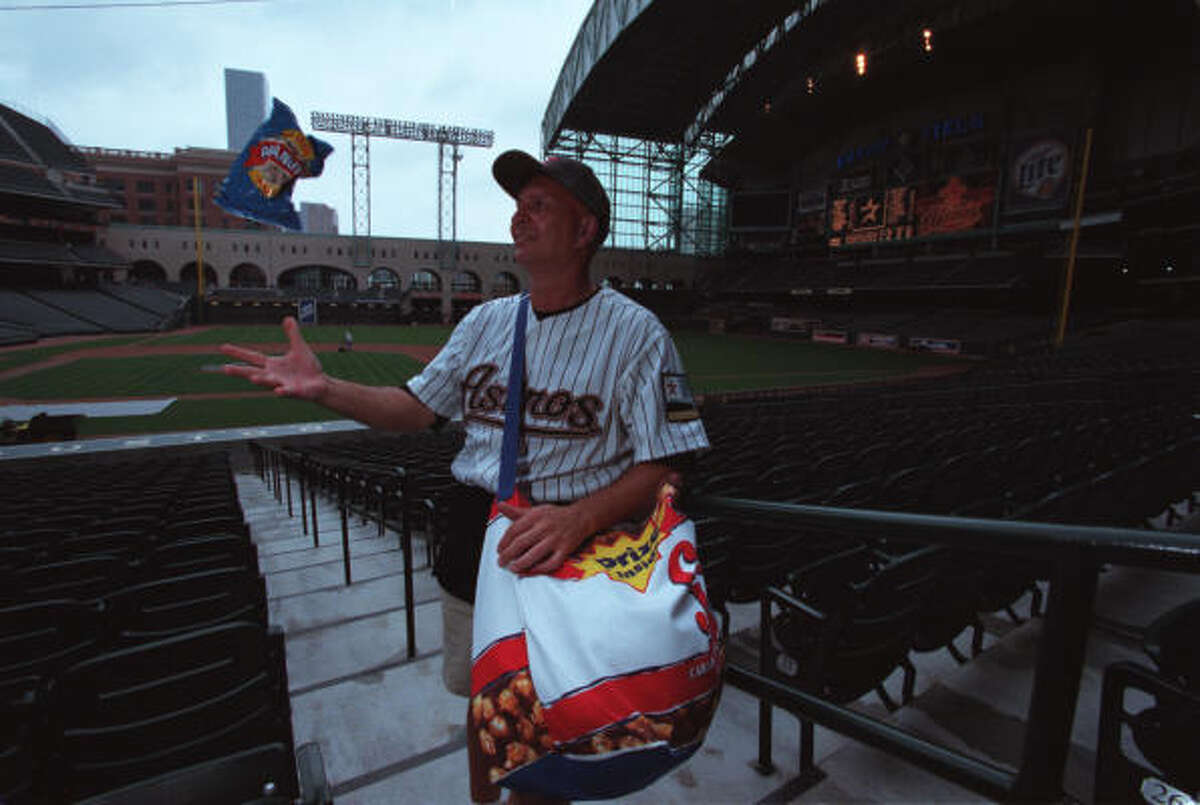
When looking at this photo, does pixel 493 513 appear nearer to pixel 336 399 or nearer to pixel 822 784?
pixel 336 399

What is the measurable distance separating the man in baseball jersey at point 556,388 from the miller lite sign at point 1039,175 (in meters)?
43.4

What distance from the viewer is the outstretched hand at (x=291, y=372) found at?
179 cm

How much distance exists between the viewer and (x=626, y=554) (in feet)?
4.38

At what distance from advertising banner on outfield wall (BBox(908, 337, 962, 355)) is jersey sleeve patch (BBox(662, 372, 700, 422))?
35.9 m

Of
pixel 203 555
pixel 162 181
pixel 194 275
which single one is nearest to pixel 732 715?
pixel 203 555

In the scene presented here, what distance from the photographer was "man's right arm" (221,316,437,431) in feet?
5.91

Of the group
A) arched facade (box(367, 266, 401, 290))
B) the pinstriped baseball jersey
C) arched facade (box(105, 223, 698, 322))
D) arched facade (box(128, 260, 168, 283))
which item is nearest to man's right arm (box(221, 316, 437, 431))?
the pinstriped baseball jersey

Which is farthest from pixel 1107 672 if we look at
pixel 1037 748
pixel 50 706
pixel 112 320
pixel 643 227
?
pixel 643 227

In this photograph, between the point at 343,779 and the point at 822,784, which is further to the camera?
the point at 343,779

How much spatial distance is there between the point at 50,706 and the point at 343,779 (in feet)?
3.44

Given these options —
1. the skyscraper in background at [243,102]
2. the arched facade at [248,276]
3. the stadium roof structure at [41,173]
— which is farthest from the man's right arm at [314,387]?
the skyscraper in background at [243,102]

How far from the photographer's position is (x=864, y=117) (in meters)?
46.6

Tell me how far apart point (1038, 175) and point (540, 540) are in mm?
45129

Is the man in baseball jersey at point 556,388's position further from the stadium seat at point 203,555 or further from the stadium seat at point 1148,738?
the stadium seat at point 203,555
